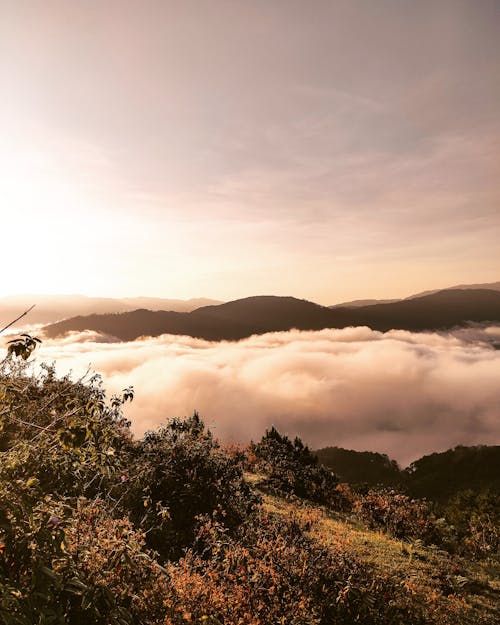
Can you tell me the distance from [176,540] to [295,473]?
14.7 metres

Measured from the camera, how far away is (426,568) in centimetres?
1255

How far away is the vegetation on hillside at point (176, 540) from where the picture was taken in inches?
144

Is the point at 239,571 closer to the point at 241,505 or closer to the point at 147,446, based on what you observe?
the point at 241,505

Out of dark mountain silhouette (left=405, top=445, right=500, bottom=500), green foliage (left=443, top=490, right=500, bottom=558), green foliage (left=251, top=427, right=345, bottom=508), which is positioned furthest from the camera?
dark mountain silhouette (left=405, top=445, right=500, bottom=500)

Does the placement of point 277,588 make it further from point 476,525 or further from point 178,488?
point 476,525

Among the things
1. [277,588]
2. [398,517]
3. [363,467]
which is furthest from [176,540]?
[363,467]

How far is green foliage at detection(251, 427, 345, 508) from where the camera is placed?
71.0 feet

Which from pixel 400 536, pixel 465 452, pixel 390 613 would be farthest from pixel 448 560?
pixel 465 452

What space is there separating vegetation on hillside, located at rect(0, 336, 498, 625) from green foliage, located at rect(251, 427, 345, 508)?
449 millimetres

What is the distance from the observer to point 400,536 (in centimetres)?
1627

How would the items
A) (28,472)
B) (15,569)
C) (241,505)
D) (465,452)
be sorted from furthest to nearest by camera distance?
(465,452), (241,505), (28,472), (15,569)

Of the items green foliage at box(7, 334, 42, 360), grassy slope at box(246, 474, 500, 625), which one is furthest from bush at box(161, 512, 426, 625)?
green foliage at box(7, 334, 42, 360)

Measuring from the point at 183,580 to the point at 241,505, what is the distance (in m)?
6.89

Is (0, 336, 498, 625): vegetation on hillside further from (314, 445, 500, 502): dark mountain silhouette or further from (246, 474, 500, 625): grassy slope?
(314, 445, 500, 502): dark mountain silhouette
